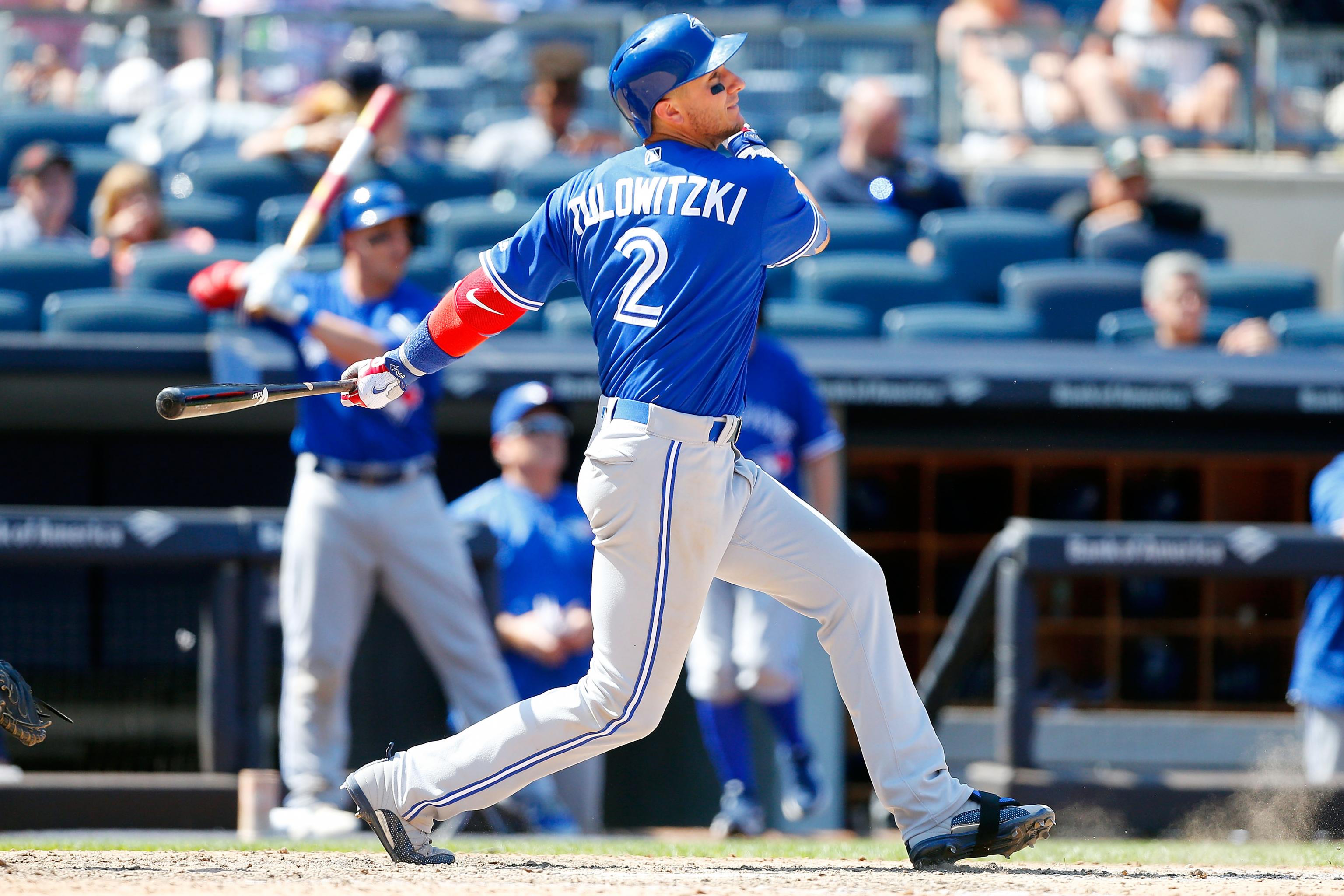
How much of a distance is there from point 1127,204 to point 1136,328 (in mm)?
1137

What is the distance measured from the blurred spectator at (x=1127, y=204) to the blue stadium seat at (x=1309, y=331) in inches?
34.5

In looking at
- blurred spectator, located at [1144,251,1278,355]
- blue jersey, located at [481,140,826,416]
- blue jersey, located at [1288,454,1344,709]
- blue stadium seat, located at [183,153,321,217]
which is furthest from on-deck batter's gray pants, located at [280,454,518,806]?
blurred spectator, located at [1144,251,1278,355]

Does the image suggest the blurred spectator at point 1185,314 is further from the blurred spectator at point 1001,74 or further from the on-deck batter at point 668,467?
the on-deck batter at point 668,467

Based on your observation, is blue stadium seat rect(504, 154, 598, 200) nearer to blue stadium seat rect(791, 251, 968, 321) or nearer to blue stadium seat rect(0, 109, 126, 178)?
blue stadium seat rect(791, 251, 968, 321)

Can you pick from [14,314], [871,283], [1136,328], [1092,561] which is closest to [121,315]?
[14,314]

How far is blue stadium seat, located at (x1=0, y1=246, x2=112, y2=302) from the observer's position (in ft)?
21.0

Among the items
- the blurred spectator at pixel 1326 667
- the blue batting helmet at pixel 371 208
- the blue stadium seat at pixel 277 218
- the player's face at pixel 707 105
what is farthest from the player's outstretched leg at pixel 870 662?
the blue stadium seat at pixel 277 218

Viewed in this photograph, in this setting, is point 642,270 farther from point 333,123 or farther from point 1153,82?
point 1153,82

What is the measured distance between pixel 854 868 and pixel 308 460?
2.24 m

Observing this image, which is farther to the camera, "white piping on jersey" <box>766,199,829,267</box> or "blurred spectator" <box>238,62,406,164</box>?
"blurred spectator" <box>238,62,406,164</box>

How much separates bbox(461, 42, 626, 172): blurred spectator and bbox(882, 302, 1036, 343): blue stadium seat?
192 cm

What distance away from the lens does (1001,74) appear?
8289mm

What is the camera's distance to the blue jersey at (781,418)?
498 centimetres

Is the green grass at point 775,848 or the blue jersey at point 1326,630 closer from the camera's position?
the green grass at point 775,848
